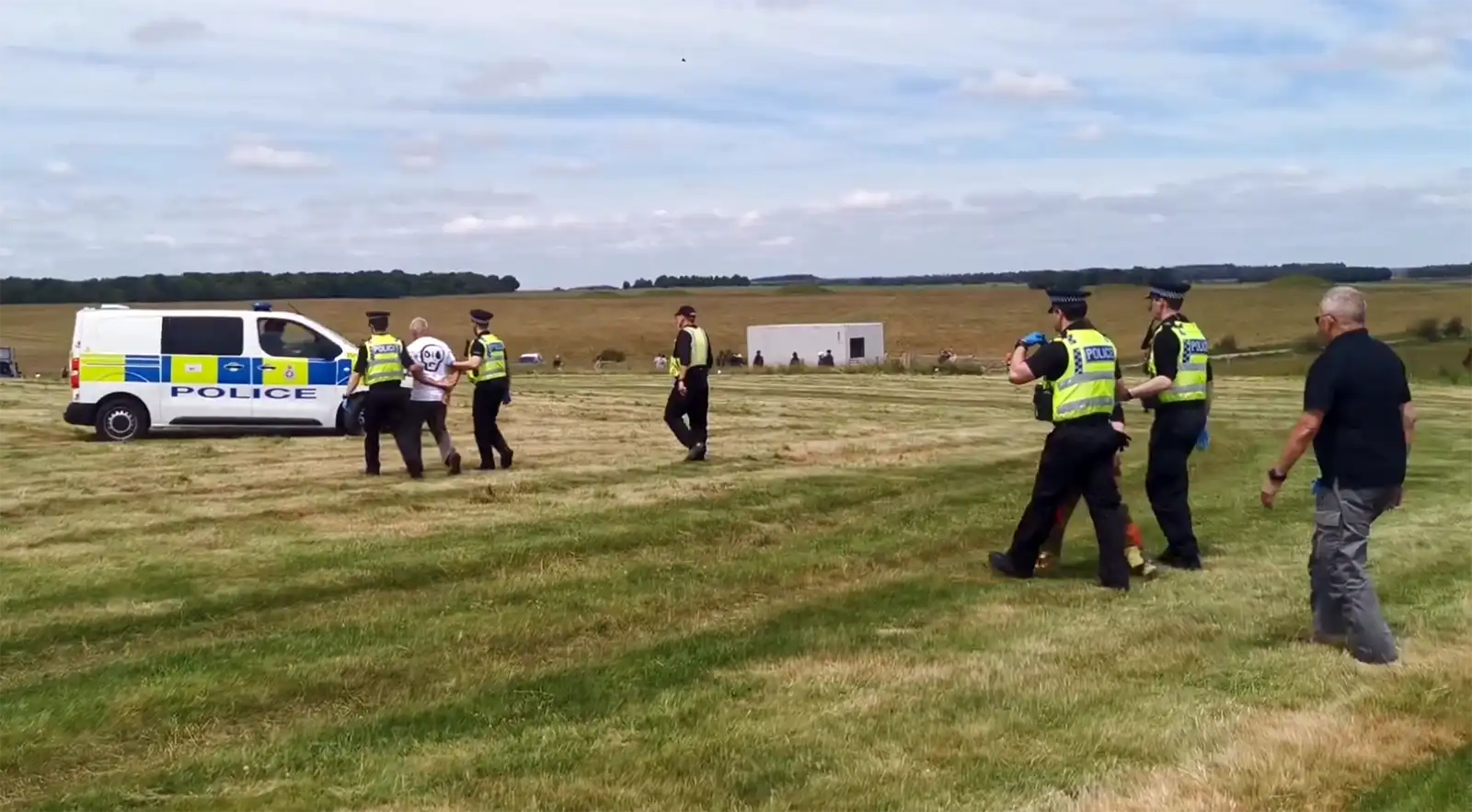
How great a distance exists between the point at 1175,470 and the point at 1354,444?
118 inches

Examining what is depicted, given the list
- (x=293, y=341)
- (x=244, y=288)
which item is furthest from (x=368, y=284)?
(x=293, y=341)

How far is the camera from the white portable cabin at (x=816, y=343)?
215 feet

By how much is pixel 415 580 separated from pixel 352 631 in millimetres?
1550

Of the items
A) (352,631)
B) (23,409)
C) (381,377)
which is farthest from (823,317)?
(352,631)

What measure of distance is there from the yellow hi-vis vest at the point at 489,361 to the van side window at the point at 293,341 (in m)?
5.60

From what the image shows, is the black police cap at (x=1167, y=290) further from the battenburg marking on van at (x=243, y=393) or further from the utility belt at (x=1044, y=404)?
the battenburg marking on van at (x=243, y=393)

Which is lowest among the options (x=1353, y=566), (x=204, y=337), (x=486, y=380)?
(x=1353, y=566)

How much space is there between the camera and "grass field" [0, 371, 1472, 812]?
5824mm

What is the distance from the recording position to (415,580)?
987 cm

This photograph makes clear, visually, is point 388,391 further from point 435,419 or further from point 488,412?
point 488,412

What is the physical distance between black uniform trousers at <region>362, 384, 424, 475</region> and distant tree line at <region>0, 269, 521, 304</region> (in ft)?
213

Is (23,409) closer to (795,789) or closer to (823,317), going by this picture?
(795,789)

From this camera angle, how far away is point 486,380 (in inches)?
610

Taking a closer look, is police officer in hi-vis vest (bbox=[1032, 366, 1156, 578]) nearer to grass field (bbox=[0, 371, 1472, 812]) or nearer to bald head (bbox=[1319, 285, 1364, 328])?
grass field (bbox=[0, 371, 1472, 812])
